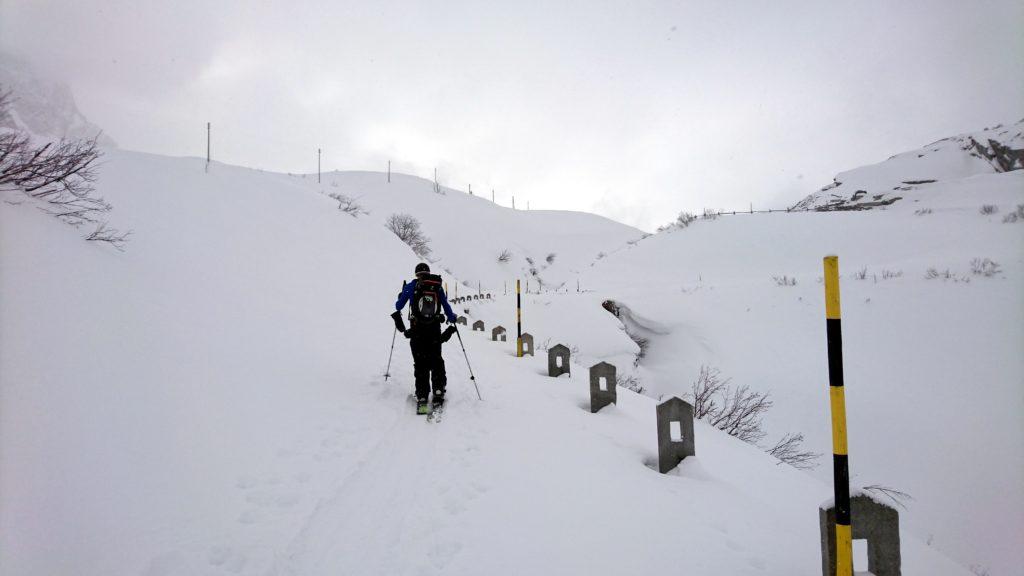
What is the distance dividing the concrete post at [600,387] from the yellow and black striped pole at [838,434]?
3185mm

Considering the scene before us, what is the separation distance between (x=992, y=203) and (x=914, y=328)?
764 inches

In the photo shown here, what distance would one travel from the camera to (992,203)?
19766 millimetres

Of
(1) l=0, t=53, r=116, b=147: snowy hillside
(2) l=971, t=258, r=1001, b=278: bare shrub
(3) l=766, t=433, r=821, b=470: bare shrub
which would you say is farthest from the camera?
(1) l=0, t=53, r=116, b=147: snowy hillside

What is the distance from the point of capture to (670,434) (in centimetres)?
368

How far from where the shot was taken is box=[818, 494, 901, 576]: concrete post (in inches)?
80.2

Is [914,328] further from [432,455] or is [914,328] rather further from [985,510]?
[432,455]

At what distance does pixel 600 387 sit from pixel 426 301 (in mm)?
2784

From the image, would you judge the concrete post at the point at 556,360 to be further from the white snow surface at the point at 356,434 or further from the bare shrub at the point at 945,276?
the bare shrub at the point at 945,276

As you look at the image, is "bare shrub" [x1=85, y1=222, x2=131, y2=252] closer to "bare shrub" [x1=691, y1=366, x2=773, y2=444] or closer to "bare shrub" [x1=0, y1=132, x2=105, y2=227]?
"bare shrub" [x1=0, y1=132, x2=105, y2=227]

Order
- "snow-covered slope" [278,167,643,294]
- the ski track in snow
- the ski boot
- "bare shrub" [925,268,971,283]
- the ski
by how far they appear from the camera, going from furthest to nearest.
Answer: "snow-covered slope" [278,167,643,294]
"bare shrub" [925,268,971,283]
the ski boot
the ski
the ski track in snow

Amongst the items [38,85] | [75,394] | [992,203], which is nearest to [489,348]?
[75,394]

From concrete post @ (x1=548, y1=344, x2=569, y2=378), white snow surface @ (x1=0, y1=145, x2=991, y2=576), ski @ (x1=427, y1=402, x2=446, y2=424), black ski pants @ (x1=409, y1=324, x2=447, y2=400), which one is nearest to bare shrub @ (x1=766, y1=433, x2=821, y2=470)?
white snow surface @ (x1=0, y1=145, x2=991, y2=576)

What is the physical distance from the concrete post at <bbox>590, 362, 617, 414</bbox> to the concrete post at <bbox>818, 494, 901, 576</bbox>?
3.13m

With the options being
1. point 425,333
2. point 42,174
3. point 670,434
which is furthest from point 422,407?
point 42,174
